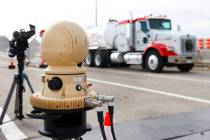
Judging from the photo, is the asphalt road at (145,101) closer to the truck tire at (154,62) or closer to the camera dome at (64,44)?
the camera dome at (64,44)

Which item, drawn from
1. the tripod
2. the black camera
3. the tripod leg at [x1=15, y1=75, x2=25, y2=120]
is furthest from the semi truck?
the black camera

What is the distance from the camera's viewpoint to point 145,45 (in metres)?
19.1

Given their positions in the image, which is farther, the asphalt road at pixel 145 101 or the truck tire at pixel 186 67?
the truck tire at pixel 186 67

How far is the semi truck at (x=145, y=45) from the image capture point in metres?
17.6

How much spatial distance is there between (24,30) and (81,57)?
2726mm

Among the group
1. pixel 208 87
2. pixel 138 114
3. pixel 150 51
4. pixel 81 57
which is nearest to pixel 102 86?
pixel 208 87

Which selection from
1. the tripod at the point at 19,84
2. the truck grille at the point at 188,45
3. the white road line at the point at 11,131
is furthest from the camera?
the truck grille at the point at 188,45

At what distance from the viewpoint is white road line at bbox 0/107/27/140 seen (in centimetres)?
561

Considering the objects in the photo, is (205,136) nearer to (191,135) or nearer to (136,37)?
(191,135)

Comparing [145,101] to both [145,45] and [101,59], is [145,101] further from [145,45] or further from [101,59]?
[101,59]

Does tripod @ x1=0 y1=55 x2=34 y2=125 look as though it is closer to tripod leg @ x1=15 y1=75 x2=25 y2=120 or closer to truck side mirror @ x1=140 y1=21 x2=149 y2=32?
tripod leg @ x1=15 y1=75 x2=25 y2=120

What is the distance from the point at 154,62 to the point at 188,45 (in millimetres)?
1859

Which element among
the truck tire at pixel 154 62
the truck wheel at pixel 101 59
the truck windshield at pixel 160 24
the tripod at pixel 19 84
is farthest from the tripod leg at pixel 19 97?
the truck wheel at pixel 101 59

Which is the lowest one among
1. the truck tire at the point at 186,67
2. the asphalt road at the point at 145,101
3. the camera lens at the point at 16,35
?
the asphalt road at the point at 145,101
